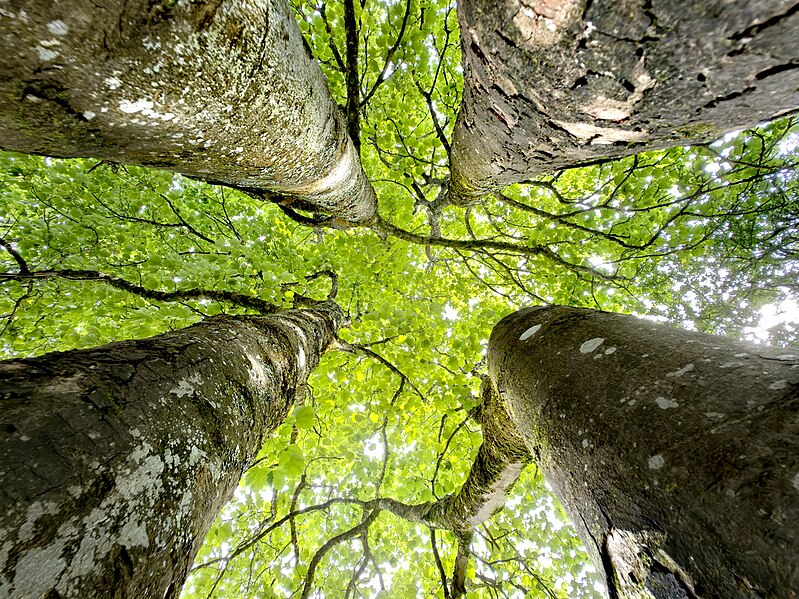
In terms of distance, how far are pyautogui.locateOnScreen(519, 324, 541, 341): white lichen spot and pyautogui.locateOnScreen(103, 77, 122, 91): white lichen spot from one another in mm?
1812

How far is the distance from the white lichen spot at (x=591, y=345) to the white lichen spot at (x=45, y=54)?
173cm

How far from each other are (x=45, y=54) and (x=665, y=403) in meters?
1.67

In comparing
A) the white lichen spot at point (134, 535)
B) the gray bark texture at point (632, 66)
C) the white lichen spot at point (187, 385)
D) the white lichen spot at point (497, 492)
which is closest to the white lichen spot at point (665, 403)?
the gray bark texture at point (632, 66)

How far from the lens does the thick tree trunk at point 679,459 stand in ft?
1.77

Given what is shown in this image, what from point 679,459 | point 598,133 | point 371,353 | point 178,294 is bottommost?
point 371,353

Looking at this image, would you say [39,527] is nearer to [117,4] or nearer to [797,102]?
[117,4]

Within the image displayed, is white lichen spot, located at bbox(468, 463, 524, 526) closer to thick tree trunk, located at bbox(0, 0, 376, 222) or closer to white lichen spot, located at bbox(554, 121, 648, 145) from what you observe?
white lichen spot, located at bbox(554, 121, 648, 145)

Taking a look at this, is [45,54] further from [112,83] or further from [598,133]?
[598,133]

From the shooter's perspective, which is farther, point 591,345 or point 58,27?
point 591,345

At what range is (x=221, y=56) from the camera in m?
1.05

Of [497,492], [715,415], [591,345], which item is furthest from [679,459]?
[497,492]

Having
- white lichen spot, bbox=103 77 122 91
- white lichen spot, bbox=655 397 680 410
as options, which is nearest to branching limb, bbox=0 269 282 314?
white lichen spot, bbox=103 77 122 91

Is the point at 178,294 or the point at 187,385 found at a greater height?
the point at 187,385

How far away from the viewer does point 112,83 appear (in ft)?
2.99
